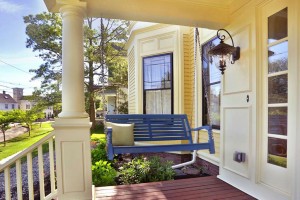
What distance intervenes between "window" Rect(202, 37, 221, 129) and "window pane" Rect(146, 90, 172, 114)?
96cm

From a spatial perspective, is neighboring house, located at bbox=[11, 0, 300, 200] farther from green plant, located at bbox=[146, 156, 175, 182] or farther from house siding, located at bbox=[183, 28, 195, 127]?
house siding, located at bbox=[183, 28, 195, 127]

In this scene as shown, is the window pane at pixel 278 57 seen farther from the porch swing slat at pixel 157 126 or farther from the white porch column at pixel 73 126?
the white porch column at pixel 73 126

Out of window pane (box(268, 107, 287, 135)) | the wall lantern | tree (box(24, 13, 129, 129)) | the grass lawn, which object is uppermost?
tree (box(24, 13, 129, 129))

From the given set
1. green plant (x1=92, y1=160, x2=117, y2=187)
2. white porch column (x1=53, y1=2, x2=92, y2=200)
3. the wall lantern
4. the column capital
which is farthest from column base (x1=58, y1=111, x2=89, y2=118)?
the wall lantern

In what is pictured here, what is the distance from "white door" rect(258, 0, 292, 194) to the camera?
2.10 m

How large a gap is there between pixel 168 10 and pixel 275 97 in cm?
159

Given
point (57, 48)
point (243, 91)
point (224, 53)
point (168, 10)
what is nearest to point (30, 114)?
point (57, 48)

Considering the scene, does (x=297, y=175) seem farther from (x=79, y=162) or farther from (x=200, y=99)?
(x=200, y=99)

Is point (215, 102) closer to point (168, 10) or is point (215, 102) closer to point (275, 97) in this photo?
point (275, 97)

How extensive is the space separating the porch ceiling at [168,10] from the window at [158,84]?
2.14 meters

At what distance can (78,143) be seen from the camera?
218 centimetres

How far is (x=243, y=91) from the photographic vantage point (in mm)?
2650

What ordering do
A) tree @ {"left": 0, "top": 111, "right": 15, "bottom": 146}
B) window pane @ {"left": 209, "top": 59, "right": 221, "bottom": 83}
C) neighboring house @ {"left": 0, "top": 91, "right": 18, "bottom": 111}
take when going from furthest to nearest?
neighboring house @ {"left": 0, "top": 91, "right": 18, "bottom": 111} < tree @ {"left": 0, "top": 111, "right": 15, "bottom": 146} < window pane @ {"left": 209, "top": 59, "right": 221, "bottom": 83}

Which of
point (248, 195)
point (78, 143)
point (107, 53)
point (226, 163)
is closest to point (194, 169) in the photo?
point (226, 163)
